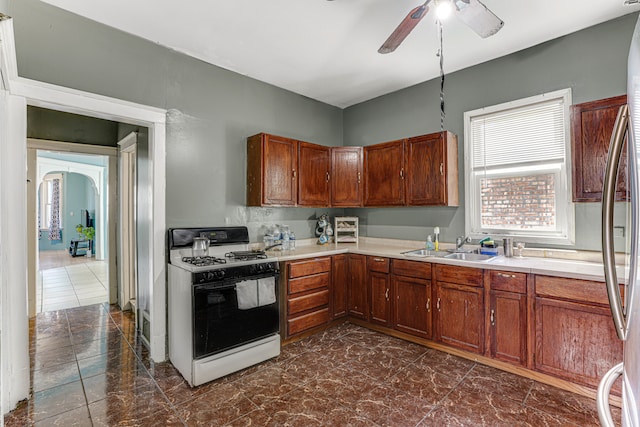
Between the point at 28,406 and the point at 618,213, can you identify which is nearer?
the point at 28,406

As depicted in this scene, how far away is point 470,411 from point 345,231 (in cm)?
248

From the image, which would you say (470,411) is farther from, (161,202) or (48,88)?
(48,88)

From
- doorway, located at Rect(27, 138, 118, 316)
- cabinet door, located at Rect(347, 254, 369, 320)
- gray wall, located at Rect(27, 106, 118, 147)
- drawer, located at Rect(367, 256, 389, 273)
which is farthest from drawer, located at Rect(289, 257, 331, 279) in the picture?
gray wall, located at Rect(27, 106, 118, 147)

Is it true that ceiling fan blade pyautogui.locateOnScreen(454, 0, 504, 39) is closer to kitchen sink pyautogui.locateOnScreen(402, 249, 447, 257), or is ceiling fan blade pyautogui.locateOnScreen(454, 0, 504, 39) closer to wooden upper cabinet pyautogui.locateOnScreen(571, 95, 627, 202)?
wooden upper cabinet pyautogui.locateOnScreen(571, 95, 627, 202)

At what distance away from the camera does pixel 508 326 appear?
2.54 metres

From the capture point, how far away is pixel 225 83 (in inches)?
132

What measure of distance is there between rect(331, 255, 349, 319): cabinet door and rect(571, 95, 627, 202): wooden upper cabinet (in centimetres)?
222

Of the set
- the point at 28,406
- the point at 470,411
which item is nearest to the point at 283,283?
the point at 470,411

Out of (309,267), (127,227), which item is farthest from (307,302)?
(127,227)

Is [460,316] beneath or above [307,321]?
above

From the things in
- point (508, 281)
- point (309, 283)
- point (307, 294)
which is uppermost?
point (508, 281)

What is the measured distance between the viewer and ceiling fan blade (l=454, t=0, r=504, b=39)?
6.32 feet

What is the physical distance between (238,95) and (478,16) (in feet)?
7.94

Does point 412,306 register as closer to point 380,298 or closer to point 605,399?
point 380,298
